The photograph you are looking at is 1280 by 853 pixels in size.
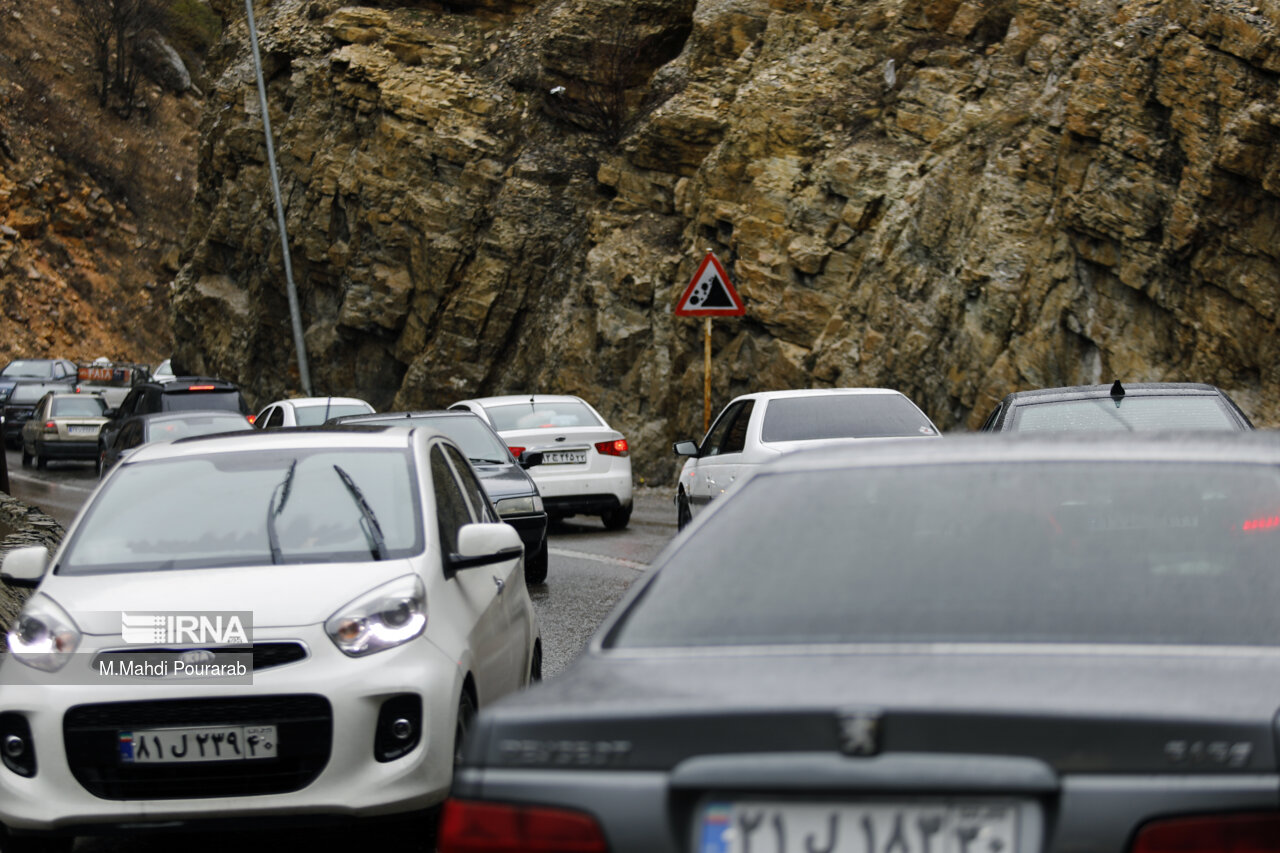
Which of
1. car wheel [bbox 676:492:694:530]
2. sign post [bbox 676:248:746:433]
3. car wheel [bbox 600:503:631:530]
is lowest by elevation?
car wheel [bbox 600:503:631:530]

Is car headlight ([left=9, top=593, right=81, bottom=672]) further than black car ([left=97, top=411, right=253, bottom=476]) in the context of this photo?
No

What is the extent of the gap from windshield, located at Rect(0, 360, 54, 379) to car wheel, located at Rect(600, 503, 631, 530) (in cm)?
3139

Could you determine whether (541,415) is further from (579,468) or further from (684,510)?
(684,510)

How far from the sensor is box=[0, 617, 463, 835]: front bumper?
4.58 m

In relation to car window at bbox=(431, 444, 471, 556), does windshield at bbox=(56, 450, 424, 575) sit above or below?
above

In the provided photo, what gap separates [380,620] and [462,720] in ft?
1.45

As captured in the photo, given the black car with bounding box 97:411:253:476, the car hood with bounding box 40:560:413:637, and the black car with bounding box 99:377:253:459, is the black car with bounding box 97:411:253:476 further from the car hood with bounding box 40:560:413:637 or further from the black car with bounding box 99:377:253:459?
the car hood with bounding box 40:560:413:637

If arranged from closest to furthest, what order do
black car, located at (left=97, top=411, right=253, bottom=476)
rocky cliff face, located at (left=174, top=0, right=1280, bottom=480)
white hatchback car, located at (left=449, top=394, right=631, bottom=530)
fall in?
white hatchback car, located at (left=449, top=394, right=631, bottom=530) → rocky cliff face, located at (left=174, top=0, right=1280, bottom=480) → black car, located at (left=97, top=411, right=253, bottom=476)

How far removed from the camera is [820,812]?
2.30m

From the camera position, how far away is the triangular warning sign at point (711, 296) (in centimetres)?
1839

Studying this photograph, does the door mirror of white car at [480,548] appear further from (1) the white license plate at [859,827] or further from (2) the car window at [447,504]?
(1) the white license plate at [859,827]

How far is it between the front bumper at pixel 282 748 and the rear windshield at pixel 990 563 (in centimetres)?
184

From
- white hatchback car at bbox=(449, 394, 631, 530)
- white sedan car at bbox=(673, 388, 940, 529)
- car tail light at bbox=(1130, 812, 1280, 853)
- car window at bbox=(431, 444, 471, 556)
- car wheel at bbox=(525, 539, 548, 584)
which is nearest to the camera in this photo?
car tail light at bbox=(1130, 812, 1280, 853)

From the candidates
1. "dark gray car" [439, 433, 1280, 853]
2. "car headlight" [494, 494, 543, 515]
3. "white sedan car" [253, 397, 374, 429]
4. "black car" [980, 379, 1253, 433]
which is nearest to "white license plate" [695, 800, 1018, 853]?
"dark gray car" [439, 433, 1280, 853]
